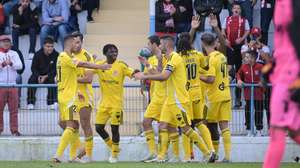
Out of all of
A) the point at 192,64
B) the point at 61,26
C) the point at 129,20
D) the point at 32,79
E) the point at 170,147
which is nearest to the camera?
the point at 192,64

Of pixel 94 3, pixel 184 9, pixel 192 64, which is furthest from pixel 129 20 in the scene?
pixel 192 64

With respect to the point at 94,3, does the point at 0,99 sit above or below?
below

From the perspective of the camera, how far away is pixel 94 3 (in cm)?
2302

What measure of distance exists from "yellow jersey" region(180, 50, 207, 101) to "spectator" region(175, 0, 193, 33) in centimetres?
456

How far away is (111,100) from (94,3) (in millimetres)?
6533

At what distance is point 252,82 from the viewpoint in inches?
746

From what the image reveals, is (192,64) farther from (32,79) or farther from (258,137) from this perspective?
(32,79)

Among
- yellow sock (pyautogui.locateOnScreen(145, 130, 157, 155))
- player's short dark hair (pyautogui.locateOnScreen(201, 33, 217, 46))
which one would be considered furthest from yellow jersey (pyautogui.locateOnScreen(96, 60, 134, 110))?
player's short dark hair (pyautogui.locateOnScreen(201, 33, 217, 46))

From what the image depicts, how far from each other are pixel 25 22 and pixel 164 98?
6.48m

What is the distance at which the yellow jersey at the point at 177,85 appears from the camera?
632 inches

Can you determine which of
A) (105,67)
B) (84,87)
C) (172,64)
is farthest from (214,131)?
(105,67)

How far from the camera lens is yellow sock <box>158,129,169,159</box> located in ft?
54.3

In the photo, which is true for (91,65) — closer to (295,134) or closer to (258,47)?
(258,47)

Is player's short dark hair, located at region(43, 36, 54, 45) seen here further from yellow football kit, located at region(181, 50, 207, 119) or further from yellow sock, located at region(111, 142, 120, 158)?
yellow football kit, located at region(181, 50, 207, 119)
